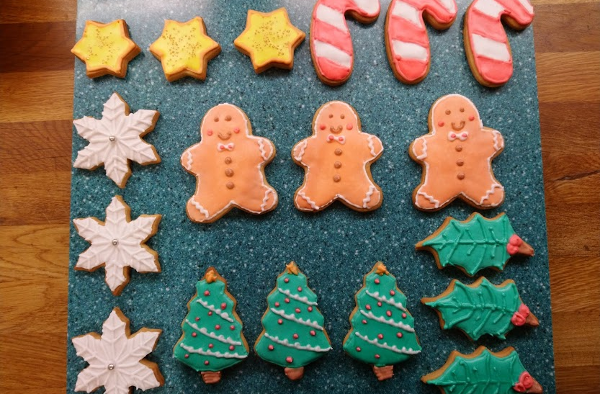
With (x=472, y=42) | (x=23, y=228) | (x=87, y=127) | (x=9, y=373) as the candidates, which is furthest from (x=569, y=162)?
(x=9, y=373)

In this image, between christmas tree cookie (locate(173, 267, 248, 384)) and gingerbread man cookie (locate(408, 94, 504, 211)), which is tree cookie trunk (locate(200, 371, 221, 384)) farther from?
gingerbread man cookie (locate(408, 94, 504, 211))

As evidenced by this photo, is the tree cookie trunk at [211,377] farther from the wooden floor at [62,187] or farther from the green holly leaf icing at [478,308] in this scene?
the green holly leaf icing at [478,308]

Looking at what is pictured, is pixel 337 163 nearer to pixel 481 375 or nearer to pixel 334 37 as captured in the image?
pixel 334 37

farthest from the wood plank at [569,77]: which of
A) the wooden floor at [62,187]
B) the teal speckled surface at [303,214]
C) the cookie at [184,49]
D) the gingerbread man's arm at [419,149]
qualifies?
the cookie at [184,49]

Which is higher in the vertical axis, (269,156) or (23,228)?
(269,156)

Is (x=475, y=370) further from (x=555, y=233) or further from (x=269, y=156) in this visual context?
(x=269, y=156)
